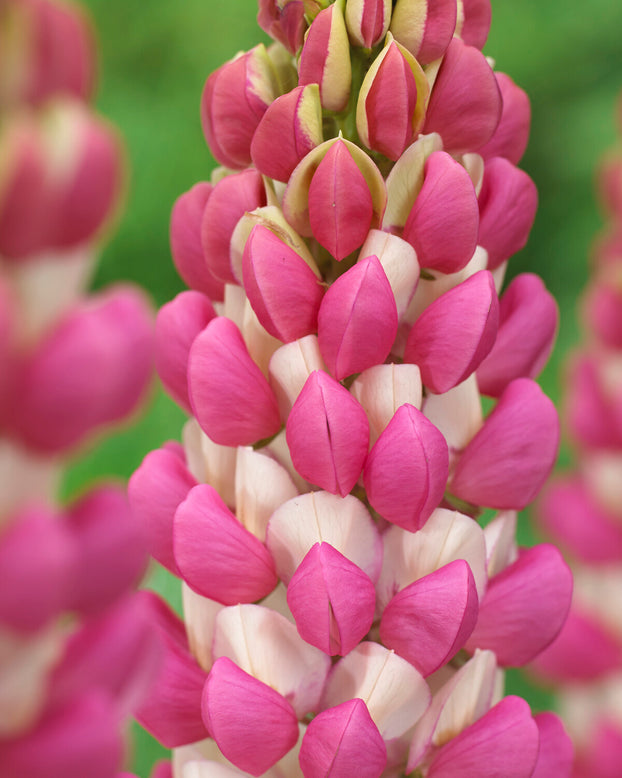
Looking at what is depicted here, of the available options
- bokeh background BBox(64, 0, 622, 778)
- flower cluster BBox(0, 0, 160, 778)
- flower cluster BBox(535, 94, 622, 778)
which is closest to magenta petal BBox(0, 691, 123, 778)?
flower cluster BBox(0, 0, 160, 778)

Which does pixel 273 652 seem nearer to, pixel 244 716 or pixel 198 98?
pixel 244 716

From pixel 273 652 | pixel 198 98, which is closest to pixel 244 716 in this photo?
pixel 273 652

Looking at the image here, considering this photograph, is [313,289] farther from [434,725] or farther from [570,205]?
[570,205]

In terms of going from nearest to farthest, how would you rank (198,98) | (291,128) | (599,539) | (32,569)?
1. (32,569)
2. (291,128)
3. (599,539)
4. (198,98)

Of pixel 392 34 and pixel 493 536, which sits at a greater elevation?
pixel 392 34

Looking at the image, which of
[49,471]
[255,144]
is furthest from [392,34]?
[49,471]

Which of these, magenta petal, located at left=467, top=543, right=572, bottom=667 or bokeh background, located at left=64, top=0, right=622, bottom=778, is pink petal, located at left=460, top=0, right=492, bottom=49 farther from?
bokeh background, located at left=64, top=0, right=622, bottom=778

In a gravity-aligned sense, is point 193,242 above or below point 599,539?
above
